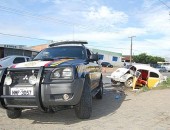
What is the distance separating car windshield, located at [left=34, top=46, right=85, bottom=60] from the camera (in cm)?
790

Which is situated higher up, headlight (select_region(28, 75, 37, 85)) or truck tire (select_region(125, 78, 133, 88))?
headlight (select_region(28, 75, 37, 85))

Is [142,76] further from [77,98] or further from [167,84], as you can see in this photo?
[77,98]

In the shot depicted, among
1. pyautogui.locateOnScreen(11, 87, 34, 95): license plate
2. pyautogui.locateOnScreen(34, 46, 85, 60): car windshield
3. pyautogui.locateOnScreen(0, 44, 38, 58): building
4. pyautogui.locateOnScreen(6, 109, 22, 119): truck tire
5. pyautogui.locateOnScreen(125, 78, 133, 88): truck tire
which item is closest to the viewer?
pyautogui.locateOnScreen(11, 87, 34, 95): license plate

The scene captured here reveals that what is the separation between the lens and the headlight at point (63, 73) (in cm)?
620

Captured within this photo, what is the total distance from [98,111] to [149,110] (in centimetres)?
135

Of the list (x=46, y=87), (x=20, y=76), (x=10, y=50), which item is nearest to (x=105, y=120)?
(x=46, y=87)

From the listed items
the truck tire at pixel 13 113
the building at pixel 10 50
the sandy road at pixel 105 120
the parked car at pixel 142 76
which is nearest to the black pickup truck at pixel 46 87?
the sandy road at pixel 105 120

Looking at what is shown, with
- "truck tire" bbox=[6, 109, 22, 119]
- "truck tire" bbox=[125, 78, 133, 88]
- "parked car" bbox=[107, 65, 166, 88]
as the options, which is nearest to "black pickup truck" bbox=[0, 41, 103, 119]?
"truck tire" bbox=[6, 109, 22, 119]

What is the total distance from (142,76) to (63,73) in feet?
36.3

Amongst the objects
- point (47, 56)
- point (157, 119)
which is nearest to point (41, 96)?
point (47, 56)

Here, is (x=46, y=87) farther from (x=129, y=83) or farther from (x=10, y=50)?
(x=10, y=50)

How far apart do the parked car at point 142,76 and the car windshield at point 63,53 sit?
8563 mm

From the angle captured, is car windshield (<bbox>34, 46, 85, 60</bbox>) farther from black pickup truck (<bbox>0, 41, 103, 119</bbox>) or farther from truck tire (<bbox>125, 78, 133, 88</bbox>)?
truck tire (<bbox>125, 78, 133, 88</bbox>)

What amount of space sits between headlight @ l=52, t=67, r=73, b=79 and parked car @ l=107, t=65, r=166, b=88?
34.0 feet
